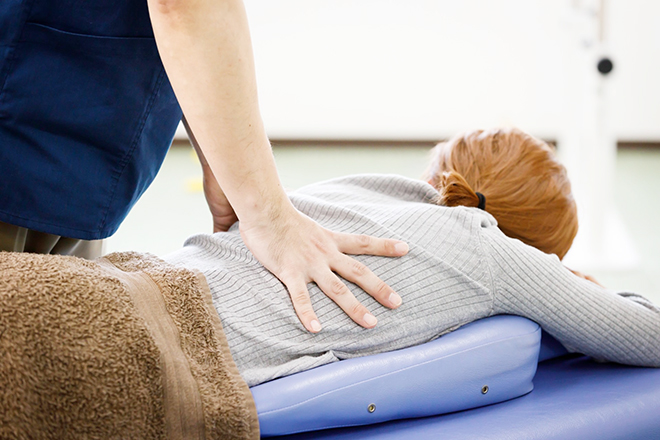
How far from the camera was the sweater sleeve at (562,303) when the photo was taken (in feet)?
3.76

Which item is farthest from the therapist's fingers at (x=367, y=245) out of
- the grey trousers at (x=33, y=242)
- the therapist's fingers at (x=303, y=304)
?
the grey trousers at (x=33, y=242)

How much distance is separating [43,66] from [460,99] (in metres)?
3.86

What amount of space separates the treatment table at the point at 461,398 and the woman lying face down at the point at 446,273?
4 cm

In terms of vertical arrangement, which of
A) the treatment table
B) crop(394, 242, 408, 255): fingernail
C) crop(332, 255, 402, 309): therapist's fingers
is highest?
crop(394, 242, 408, 255): fingernail

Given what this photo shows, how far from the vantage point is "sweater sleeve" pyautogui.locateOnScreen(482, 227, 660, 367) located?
3.76 ft

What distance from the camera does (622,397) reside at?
1.16 meters

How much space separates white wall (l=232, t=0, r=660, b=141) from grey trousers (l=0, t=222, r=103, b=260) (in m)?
3.42

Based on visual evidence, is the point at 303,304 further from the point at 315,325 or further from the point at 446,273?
the point at 446,273

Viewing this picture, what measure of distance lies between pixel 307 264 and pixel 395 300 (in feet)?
0.53

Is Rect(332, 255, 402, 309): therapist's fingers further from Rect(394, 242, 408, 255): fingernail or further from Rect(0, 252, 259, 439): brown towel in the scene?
Rect(0, 252, 259, 439): brown towel

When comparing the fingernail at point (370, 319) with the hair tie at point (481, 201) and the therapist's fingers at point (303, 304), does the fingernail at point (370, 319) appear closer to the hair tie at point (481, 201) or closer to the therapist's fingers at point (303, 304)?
the therapist's fingers at point (303, 304)

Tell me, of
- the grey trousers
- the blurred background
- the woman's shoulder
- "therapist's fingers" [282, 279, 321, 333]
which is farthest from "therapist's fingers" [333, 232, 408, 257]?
the blurred background

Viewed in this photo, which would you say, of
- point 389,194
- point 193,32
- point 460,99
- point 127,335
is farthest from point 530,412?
point 460,99

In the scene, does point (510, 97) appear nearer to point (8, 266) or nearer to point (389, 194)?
point (389, 194)
